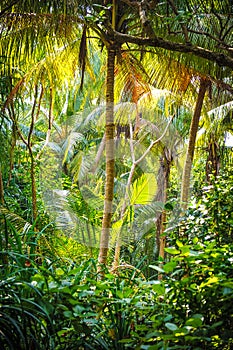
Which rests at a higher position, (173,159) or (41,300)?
(173,159)

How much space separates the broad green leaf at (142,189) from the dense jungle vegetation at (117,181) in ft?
0.07

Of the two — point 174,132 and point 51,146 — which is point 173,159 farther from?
point 51,146

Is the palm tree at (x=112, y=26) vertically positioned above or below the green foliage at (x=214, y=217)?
above

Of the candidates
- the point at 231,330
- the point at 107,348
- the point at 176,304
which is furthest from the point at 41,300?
the point at 231,330

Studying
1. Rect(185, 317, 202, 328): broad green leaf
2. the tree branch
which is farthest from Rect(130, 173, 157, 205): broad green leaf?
Rect(185, 317, 202, 328): broad green leaf

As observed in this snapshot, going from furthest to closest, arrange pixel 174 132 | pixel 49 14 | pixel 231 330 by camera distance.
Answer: pixel 174 132, pixel 49 14, pixel 231 330

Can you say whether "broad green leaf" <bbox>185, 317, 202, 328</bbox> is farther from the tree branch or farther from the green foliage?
the tree branch

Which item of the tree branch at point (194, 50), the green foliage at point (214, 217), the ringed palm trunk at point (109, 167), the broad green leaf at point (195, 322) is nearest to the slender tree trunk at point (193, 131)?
the ringed palm trunk at point (109, 167)

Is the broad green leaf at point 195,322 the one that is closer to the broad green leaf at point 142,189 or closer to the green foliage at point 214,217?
the green foliage at point 214,217

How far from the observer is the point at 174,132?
9.27 m

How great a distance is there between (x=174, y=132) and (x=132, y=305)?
7486 millimetres

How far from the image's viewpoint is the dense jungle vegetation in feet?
6.00

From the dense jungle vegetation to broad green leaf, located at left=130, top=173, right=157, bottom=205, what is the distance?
0.02 metres

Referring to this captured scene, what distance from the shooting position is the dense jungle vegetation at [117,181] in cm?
183
